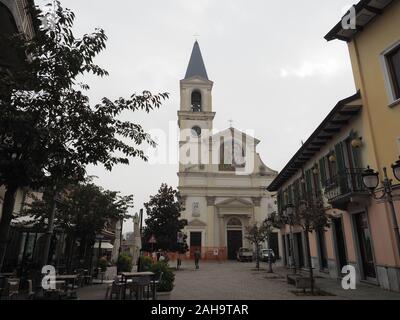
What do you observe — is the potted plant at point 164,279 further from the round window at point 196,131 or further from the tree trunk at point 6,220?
the round window at point 196,131

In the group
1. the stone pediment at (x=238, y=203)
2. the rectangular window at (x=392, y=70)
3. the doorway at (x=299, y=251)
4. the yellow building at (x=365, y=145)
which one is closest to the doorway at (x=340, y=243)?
the yellow building at (x=365, y=145)

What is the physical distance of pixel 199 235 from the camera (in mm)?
37500

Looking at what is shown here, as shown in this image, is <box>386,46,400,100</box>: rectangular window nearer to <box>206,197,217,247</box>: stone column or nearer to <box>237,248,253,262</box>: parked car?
<box>237,248,253,262</box>: parked car

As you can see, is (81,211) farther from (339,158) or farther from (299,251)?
(299,251)

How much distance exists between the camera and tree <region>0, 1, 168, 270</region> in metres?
5.71

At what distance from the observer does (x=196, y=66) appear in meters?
47.9

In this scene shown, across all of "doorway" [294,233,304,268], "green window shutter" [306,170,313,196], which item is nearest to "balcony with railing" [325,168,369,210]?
"green window shutter" [306,170,313,196]

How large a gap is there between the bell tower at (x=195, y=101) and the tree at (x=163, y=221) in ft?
55.6

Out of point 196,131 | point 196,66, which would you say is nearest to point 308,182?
point 196,131

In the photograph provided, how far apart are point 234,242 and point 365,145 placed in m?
28.9
